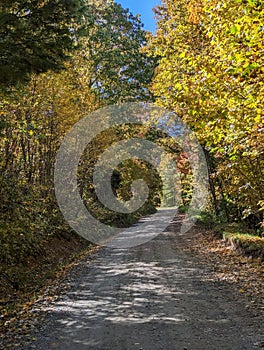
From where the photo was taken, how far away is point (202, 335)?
17.8 ft

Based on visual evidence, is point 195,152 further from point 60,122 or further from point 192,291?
point 192,291

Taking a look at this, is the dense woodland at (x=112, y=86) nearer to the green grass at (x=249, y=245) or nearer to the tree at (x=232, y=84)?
the tree at (x=232, y=84)

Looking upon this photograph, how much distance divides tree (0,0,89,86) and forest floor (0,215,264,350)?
482 cm

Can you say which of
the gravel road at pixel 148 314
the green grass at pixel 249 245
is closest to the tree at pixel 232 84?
the green grass at pixel 249 245

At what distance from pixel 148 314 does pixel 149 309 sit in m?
0.29

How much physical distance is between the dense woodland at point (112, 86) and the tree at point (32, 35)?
0.02 metres

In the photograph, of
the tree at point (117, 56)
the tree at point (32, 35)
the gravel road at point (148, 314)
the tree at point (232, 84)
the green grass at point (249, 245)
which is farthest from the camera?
the tree at point (117, 56)

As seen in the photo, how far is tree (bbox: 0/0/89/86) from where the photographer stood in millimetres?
7016

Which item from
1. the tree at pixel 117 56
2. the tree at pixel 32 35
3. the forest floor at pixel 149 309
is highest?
the tree at pixel 117 56

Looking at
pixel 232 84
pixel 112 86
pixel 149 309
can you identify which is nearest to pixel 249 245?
pixel 149 309

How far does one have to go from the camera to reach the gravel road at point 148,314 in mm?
5258

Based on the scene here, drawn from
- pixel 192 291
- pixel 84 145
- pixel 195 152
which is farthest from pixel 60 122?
pixel 192 291

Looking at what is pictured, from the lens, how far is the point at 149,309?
22.3 feet

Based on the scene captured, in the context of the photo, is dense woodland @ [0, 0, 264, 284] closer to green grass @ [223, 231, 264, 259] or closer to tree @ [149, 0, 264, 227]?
tree @ [149, 0, 264, 227]
